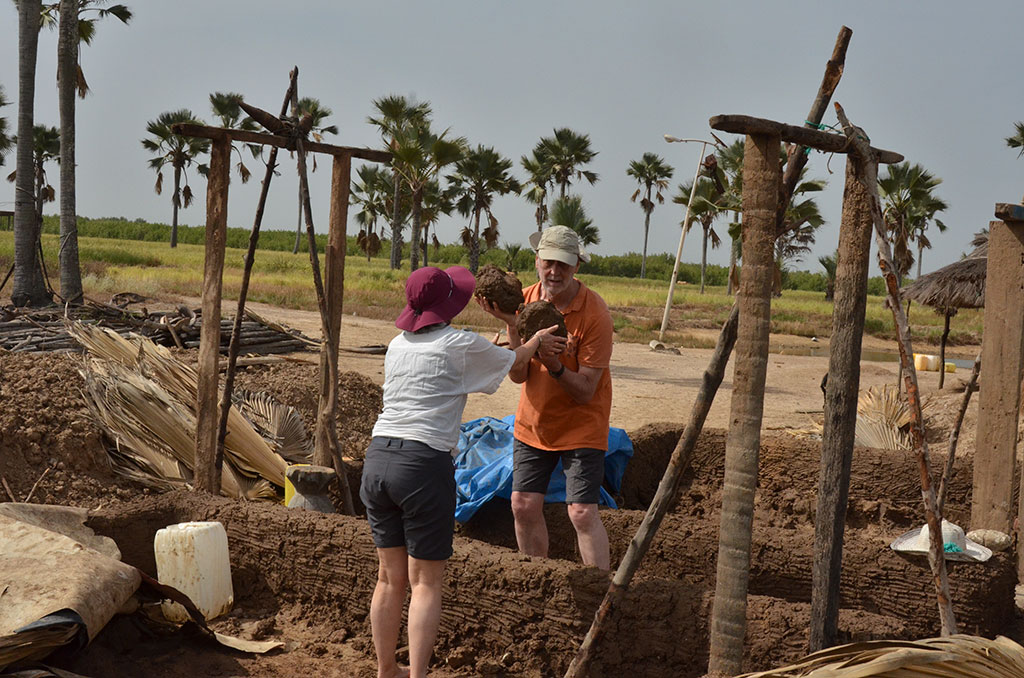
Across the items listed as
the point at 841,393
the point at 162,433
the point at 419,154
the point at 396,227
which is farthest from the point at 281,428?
the point at 396,227

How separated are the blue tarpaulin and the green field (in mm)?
14743

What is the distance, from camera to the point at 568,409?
3936 millimetres

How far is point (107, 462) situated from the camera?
5816 mm

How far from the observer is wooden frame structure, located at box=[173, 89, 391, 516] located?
4805mm

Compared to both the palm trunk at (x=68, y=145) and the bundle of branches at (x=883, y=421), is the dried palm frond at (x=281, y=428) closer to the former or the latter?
the bundle of branches at (x=883, y=421)

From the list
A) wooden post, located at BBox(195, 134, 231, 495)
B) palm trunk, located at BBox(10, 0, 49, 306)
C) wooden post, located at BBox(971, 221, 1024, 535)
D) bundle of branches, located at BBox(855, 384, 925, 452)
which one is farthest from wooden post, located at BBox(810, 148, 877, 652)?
palm trunk, located at BBox(10, 0, 49, 306)

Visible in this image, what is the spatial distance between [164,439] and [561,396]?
3.06 metres

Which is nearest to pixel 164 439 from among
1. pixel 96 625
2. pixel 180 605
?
pixel 180 605

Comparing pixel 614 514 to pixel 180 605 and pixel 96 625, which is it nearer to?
pixel 180 605

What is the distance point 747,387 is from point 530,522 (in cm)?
146

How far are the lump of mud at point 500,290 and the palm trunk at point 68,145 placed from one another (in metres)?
13.1

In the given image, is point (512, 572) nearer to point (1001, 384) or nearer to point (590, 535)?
point (590, 535)

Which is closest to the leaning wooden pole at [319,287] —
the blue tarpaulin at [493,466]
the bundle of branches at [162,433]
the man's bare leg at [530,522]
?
the blue tarpaulin at [493,466]

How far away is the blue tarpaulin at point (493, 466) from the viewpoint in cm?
509
